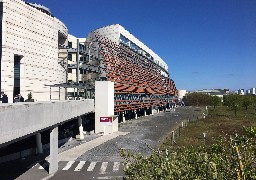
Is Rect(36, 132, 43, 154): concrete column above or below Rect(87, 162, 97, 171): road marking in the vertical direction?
above

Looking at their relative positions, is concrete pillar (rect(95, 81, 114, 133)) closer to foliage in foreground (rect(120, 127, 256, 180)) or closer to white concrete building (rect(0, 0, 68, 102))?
white concrete building (rect(0, 0, 68, 102))

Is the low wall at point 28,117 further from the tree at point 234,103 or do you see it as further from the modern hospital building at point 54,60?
the tree at point 234,103

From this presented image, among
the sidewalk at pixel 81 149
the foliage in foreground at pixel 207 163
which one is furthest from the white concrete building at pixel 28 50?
the foliage in foreground at pixel 207 163

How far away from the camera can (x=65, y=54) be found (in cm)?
7206

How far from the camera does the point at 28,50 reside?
57.6m

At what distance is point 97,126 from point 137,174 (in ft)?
148

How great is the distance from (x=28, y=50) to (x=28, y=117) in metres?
40.8

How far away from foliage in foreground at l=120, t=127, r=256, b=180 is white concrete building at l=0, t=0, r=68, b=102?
47.1 metres

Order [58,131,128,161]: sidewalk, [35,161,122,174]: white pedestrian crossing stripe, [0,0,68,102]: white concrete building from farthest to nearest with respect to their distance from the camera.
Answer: [0,0,68,102]: white concrete building → [58,131,128,161]: sidewalk → [35,161,122,174]: white pedestrian crossing stripe

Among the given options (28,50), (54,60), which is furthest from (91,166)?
(54,60)

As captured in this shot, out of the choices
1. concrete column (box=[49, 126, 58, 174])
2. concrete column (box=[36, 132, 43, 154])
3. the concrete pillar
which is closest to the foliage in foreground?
concrete column (box=[49, 126, 58, 174])

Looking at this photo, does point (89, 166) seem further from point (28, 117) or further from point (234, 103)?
point (234, 103)

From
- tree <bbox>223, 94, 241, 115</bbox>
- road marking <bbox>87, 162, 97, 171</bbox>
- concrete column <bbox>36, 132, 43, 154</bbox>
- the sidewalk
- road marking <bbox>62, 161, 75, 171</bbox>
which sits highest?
tree <bbox>223, 94, 241, 115</bbox>

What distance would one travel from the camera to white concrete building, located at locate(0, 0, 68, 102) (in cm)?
5147
